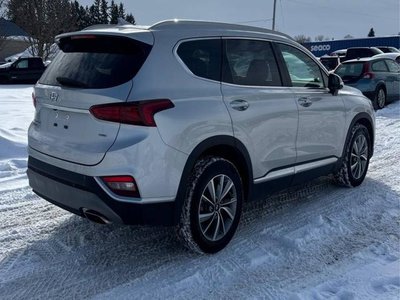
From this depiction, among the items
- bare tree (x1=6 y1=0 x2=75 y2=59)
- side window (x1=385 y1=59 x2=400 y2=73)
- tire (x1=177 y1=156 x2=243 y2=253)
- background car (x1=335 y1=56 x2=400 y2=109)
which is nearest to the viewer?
tire (x1=177 y1=156 x2=243 y2=253)

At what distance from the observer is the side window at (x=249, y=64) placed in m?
4.04

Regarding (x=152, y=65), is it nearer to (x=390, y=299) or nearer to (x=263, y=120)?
(x=263, y=120)

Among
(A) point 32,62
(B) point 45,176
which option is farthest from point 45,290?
(A) point 32,62

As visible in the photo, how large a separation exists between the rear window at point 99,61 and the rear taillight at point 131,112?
0.20 m

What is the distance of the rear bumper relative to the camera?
335 cm

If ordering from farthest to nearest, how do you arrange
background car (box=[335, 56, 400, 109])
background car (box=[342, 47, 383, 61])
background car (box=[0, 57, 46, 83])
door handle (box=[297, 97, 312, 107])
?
background car (box=[0, 57, 46, 83])
background car (box=[342, 47, 383, 61])
background car (box=[335, 56, 400, 109])
door handle (box=[297, 97, 312, 107])

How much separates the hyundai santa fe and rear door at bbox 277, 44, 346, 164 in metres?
0.04

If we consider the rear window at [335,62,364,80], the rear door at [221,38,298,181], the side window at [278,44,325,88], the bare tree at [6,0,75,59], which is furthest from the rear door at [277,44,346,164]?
the bare tree at [6,0,75,59]

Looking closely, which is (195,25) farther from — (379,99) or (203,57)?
(379,99)

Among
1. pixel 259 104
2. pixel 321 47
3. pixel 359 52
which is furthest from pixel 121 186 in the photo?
pixel 321 47

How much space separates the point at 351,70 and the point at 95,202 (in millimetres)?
11675

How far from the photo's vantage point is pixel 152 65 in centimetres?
341

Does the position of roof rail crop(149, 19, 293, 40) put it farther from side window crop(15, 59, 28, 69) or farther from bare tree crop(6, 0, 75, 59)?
bare tree crop(6, 0, 75, 59)

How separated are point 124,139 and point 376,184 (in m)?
3.96
